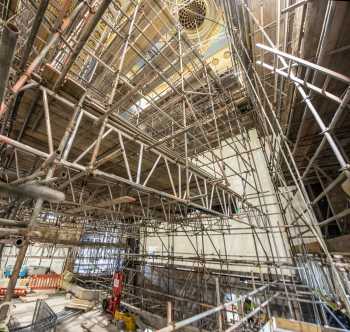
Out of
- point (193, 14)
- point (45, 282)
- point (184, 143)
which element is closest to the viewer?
point (184, 143)

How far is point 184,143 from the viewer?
7496 millimetres

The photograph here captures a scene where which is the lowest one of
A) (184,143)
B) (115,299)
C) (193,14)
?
(115,299)

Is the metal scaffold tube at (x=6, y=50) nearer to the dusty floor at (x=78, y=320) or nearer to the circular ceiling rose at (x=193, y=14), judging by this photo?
the circular ceiling rose at (x=193, y=14)

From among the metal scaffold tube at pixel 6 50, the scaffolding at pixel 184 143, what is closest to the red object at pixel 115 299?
the scaffolding at pixel 184 143

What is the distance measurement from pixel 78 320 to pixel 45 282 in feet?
25.4

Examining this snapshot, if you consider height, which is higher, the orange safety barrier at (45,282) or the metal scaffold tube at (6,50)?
the metal scaffold tube at (6,50)

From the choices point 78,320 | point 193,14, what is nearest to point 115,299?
point 78,320

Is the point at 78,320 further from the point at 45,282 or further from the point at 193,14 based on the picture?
the point at 193,14

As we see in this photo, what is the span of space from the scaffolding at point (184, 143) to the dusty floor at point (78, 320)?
2715mm

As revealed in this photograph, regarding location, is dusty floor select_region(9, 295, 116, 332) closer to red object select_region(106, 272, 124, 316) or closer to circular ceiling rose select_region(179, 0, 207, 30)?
red object select_region(106, 272, 124, 316)

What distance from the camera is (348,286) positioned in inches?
166

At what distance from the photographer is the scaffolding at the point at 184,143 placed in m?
2.36

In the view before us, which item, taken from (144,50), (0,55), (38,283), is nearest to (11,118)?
(0,55)

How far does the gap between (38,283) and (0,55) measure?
18750 millimetres
